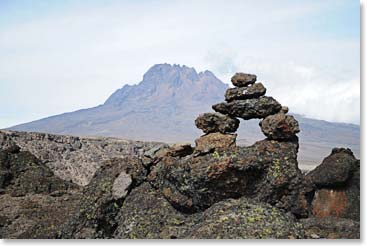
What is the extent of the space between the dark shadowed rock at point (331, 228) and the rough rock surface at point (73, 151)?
2132cm

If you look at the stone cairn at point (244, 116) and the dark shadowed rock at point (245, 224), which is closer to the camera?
the dark shadowed rock at point (245, 224)

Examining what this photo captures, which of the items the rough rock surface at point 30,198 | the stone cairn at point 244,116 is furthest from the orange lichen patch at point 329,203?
the rough rock surface at point 30,198

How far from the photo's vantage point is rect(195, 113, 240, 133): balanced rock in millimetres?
11711

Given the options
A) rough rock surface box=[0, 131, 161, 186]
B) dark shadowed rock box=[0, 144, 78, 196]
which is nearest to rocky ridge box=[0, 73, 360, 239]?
dark shadowed rock box=[0, 144, 78, 196]

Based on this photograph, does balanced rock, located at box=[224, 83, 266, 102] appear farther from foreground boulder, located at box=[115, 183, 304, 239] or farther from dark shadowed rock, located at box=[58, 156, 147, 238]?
dark shadowed rock, located at box=[58, 156, 147, 238]

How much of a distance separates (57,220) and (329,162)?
717cm

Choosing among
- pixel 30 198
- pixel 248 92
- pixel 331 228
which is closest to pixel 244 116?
pixel 248 92

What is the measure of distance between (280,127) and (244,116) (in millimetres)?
891

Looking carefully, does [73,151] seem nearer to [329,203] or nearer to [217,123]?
[329,203]

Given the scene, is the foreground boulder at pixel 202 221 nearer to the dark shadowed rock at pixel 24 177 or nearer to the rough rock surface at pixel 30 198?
the rough rock surface at pixel 30 198

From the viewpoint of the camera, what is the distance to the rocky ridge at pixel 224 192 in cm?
990

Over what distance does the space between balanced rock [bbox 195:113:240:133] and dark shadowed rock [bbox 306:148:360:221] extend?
2381mm

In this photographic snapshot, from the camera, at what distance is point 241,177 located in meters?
10.6

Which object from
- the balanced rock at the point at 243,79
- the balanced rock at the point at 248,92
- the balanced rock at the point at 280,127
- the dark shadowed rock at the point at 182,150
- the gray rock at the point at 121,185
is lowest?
the gray rock at the point at 121,185
